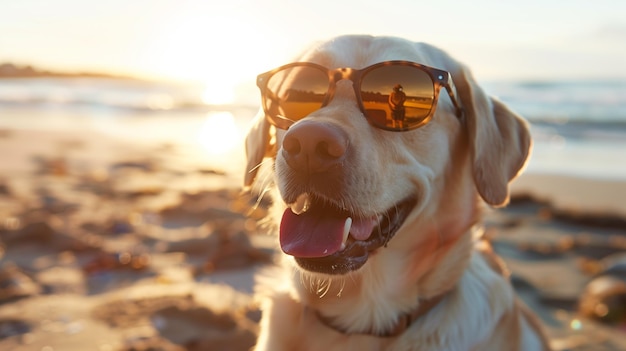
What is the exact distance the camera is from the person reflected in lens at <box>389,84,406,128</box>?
2484 mm

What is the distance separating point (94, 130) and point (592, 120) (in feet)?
40.6

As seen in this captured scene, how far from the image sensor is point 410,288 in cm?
251

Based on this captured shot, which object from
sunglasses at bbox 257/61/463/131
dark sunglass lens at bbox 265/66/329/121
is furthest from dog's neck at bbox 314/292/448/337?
dark sunglass lens at bbox 265/66/329/121

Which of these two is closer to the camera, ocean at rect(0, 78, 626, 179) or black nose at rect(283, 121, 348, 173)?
black nose at rect(283, 121, 348, 173)

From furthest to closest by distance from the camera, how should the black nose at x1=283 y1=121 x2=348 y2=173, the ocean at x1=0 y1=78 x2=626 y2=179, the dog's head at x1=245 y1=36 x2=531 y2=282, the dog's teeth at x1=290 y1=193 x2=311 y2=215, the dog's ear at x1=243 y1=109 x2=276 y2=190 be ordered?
the ocean at x1=0 y1=78 x2=626 y2=179 < the dog's ear at x1=243 y1=109 x2=276 y2=190 < the dog's teeth at x1=290 y1=193 x2=311 y2=215 < the dog's head at x1=245 y1=36 x2=531 y2=282 < the black nose at x1=283 y1=121 x2=348 y2=173

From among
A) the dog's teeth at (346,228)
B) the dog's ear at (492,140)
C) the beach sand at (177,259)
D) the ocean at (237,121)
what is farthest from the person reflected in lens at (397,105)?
the ocean at (237,121)

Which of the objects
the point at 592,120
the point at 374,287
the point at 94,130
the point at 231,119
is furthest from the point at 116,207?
the point at 592,120

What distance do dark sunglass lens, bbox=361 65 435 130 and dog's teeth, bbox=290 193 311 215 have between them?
1.49 ft

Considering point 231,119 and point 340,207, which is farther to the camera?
point 231,119

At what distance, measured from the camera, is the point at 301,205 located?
234 cm

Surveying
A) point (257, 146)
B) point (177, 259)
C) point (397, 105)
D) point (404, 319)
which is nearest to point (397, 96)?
point (397, 105)

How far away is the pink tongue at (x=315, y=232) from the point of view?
2207mm

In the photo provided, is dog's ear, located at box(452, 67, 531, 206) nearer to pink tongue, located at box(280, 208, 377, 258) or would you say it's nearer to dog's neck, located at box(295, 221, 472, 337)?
dog's neck, located at box(295, 221, 472, 337)

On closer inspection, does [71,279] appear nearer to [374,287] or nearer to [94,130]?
[374,287]
